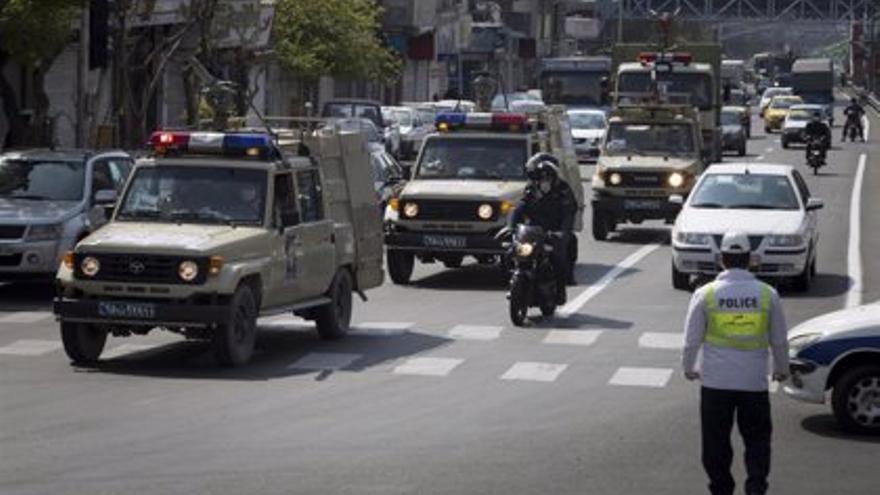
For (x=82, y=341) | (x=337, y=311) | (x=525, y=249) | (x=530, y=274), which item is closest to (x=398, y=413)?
(x=82, y=341)

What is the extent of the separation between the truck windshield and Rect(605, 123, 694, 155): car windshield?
1115 centimetres

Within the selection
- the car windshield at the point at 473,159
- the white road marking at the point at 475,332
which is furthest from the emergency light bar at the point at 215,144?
the car windshield at the point at 473,159

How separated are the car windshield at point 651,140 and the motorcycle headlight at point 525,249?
13.9 m

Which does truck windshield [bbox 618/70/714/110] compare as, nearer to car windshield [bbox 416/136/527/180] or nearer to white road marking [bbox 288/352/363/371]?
car windshield [bbox 416/136/527/180]

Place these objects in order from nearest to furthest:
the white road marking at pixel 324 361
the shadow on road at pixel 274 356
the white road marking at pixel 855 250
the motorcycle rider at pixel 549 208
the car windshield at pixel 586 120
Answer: the shadow on road at pixel 274 356 < the white road marking at pixel 324 361 < the motorcycle rider at pixel 549 208 < the white road marking at pixel 855 250 < the car windshield at pixel 586 120

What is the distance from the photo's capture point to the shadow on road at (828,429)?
15.2 meters

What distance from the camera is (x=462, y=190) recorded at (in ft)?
89.0

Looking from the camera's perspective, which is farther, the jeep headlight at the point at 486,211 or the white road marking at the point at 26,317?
the jeep headlight at the point at 486,211

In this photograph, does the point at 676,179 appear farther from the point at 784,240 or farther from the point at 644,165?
the point at 784,240

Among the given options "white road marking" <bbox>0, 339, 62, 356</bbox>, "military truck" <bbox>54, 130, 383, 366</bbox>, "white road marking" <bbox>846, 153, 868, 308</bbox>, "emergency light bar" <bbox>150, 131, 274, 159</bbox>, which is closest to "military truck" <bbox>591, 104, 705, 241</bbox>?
"white road marking" <bbox>846, 153, 868, 308</bbox>

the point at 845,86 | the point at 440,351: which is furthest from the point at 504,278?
the point at 845,86

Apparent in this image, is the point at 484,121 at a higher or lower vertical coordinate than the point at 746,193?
higher

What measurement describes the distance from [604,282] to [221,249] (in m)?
10.5

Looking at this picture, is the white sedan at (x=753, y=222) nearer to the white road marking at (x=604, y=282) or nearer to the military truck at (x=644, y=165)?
the white road marking at (x=604, y=282)
